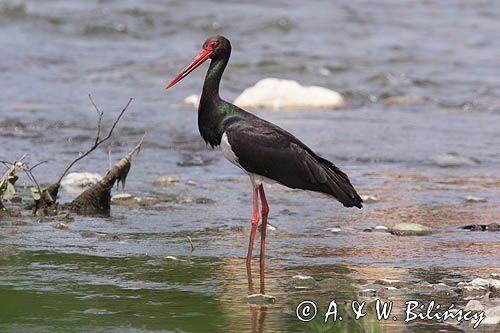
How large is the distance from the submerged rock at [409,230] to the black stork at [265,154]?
0.59 metres

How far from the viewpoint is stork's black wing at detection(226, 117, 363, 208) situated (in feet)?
21.5

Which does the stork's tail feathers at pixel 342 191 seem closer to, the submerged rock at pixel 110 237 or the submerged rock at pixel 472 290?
the submerged rock at pixel 472 290

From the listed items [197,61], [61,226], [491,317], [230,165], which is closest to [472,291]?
[491,317]

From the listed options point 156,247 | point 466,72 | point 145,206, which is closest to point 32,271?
point 156,247

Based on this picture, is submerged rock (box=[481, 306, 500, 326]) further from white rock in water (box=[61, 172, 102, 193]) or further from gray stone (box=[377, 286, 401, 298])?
white rock in water (box=[61, 172, 102, 193])

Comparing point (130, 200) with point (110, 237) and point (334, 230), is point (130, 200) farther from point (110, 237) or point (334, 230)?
point (334, 230)

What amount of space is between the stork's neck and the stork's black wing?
28 centimetres

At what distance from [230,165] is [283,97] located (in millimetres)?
3678

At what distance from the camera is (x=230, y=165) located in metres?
9.79

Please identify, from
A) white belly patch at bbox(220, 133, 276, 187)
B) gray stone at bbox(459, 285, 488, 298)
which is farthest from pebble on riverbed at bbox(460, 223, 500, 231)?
gray stone at bbox(459, 285, 488, 298)

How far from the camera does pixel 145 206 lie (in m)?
7.93

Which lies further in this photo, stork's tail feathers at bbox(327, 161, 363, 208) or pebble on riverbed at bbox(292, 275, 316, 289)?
stork's tail feathers at bbox(327, 161, 363, 208)

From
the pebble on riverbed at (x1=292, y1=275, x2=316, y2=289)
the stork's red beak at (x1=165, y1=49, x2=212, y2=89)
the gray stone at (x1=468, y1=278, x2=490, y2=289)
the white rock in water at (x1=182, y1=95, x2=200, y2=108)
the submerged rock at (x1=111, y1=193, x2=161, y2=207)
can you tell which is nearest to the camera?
the gray stone at (x1=468, y1=278, x2=490, y2=289)

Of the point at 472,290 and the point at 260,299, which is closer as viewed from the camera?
the point at 260,299
